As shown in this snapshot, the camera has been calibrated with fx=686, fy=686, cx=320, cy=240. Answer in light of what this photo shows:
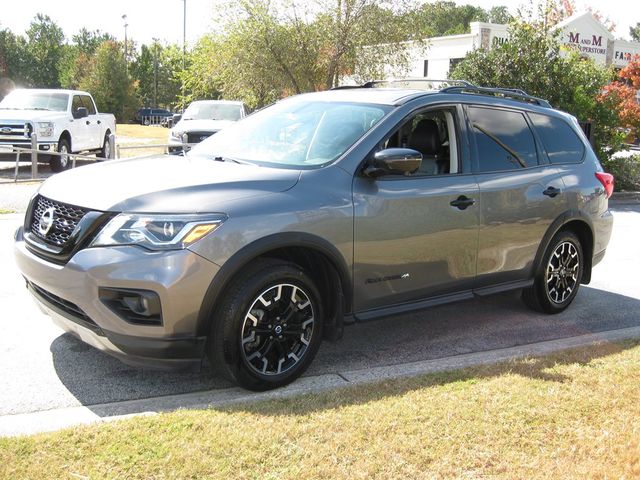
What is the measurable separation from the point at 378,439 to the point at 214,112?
1584 cm

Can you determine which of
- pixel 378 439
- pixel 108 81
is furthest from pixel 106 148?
pixel 108 81

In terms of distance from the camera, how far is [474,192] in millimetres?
5191

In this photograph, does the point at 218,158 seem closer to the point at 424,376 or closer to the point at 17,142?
the point at 424,376

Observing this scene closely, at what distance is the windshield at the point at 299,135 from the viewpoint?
4.67 m

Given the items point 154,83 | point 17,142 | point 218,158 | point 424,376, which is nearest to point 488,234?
point 424,376

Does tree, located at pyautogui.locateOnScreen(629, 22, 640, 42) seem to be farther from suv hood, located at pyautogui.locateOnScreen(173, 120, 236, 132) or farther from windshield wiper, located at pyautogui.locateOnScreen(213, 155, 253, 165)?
windshield wiper, located at pyautogui.locateOnScreen(213, 155, 253, 165)

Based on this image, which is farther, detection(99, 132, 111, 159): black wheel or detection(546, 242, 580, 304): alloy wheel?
detection(99, 132, 111, 159): black wheel

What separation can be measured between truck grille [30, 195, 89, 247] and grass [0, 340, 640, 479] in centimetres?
118

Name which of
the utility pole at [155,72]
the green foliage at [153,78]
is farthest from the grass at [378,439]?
the green foliage at [153,78]

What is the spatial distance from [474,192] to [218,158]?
75.9 inches

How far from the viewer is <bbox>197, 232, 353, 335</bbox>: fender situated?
153 inches

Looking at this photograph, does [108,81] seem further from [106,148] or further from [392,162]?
[392,162]

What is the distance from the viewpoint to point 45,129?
1612 centimetres

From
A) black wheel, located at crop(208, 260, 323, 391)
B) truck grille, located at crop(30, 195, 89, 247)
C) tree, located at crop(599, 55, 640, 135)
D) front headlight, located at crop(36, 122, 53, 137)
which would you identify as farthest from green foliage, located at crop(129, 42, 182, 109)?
black wheel, located at crop(208, 260, 323, 391)
